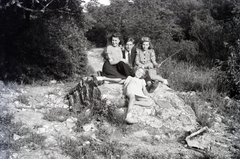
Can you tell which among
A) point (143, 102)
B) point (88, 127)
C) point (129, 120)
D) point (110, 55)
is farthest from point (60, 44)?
point (129, 120)

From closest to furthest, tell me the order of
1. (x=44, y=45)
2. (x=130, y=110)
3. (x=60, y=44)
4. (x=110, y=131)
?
(x=110, y=131)
(x=130, y=110)
(x=44, y=45)
(x=60, y=44)

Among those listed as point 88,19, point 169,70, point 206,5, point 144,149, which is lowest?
point 144,149

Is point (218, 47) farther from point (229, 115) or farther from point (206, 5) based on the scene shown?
point (206, 5)

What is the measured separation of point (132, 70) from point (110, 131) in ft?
6.08

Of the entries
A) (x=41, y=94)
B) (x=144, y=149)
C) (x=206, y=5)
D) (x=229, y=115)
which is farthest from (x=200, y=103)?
(x=206, y=5)

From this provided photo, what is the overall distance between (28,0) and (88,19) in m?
2.01

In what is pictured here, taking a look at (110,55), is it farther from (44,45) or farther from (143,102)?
(44,45)

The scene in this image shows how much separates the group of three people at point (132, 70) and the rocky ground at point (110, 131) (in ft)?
0.77

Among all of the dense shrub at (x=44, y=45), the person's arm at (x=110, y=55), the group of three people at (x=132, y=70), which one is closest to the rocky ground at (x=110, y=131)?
the group of three people at (x=132, y=70)

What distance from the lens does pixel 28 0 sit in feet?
22.9

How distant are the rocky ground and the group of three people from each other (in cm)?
23

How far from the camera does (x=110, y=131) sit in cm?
426

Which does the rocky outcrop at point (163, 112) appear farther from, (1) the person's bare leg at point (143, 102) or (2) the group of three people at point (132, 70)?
(2) the group of three people at point (132, 70)

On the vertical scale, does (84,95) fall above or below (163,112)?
above
